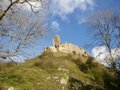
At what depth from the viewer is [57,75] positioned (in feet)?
123

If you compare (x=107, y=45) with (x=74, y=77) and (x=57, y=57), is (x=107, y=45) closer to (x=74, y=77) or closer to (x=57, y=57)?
(x=74, y=77)

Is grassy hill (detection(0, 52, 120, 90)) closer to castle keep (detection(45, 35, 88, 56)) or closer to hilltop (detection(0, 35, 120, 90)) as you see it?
hilltop (detection(0, 35, 120, 90))

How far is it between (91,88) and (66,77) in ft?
10.9

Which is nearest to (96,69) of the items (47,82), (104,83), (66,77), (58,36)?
(104,83)

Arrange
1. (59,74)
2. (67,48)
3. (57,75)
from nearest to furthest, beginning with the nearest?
(57,75) < (59,74) < (67,48)

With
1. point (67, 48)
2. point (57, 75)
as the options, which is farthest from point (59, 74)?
point (67, 48)

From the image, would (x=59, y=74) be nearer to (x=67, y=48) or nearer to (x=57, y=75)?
(x=57, y=75)

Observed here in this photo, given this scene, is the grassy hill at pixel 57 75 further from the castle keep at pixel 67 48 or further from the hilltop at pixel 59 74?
the castle keep at pixel 67 48

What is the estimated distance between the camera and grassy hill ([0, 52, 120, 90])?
111ft

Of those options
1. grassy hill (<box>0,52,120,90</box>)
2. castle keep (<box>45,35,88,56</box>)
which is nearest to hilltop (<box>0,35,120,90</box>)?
grassy hill (<box>0,52,120,90</box>)

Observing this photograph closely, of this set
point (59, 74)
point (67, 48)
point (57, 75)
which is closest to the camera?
point (57, 75)

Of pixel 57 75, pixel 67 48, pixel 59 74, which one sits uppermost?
pixel 67 48

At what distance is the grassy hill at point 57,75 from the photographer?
33.8 m

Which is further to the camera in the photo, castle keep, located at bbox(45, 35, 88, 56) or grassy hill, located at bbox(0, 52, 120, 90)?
castle keep, located at bbox(45, 35, 88, 56)
